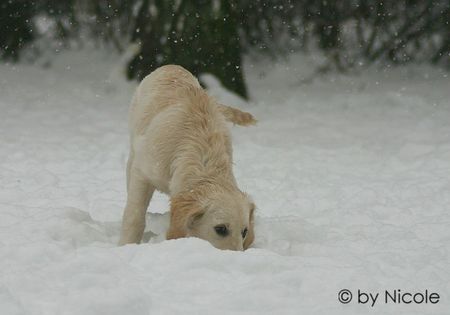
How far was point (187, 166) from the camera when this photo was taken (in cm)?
486

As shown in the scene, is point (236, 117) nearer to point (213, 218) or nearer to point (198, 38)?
point (213, 218)

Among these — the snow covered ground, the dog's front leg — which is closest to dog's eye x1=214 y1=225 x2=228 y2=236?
the snow covered ground

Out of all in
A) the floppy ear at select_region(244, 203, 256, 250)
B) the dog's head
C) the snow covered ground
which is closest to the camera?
the snow covered ground

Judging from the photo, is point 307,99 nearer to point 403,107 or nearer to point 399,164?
point 403,107

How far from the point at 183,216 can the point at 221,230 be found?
0.24 metres

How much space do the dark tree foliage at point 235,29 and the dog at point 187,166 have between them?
4025 millimetres

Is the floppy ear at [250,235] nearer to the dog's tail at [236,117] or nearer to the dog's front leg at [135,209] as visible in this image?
the dog's front leg at [135,209]

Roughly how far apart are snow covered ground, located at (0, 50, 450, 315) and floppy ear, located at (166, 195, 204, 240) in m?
0.17

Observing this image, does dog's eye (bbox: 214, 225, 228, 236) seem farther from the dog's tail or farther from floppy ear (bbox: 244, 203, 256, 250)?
the dog's tail

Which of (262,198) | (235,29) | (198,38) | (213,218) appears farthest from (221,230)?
(235,29)

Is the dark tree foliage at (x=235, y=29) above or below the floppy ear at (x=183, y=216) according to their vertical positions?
above

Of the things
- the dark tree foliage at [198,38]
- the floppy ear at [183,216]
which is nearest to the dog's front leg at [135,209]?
the floppy ear at [183,216]

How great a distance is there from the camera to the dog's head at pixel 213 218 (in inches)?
178

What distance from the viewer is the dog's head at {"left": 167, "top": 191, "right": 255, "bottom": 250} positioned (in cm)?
451
